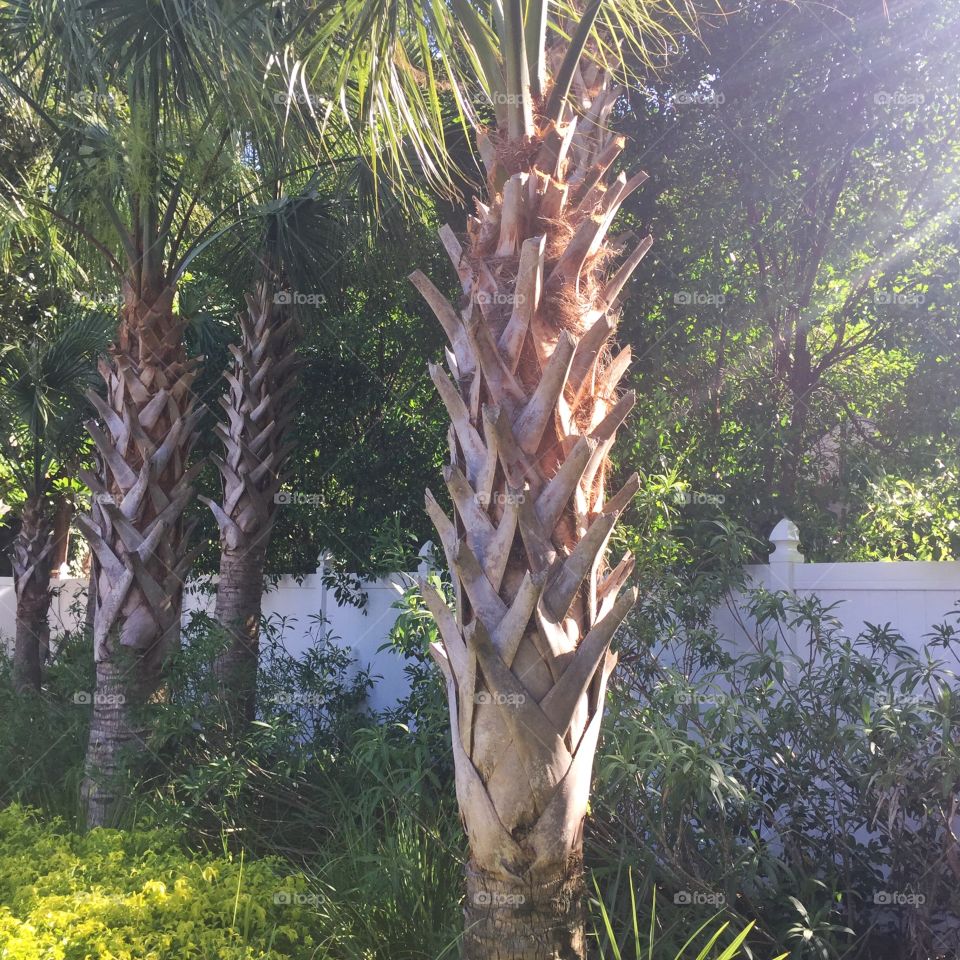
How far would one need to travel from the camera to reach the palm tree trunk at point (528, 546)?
3.03 m

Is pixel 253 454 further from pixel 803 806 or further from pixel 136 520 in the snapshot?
pixel 803 806

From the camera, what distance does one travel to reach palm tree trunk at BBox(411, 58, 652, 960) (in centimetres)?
303

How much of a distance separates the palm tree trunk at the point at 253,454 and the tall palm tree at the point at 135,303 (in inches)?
54.3

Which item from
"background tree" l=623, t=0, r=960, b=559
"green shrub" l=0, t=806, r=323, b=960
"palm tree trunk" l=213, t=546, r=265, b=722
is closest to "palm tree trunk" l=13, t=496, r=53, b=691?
"palm tree trunk" l=213, t=546, r=265, b=722

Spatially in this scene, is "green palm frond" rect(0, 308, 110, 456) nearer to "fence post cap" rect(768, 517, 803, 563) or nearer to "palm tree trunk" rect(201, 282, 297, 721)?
"palm tree trunk" rect(201, 282, 297, 721)

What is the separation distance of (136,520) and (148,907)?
9.10 ft

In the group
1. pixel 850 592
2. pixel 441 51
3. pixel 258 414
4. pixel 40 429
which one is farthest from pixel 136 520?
pixel 850 592

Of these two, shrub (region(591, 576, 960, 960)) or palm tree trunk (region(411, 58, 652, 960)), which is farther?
shrub (region(591, 576, 960, 960))

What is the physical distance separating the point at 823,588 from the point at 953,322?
2.50m

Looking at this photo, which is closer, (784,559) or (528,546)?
(528,546)

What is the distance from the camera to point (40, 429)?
9.36 m

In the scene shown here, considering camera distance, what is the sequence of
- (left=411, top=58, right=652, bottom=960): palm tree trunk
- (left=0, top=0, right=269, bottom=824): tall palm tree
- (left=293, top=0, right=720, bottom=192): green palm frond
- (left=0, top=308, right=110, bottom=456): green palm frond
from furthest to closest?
(left=0, top=308, right=110, bottom=456): green palm frond < (left=0, top=0, right=269, bottom=824): tall palm tree < (left=293, top=0, right=720, bottom=192): green palm frond < (left=411, top=58, right=652, bottom=960): palm tree trunk

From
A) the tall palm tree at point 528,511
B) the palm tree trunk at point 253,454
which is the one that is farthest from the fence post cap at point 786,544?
the palm tree trunk at point 253,454

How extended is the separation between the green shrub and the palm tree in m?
5.04
